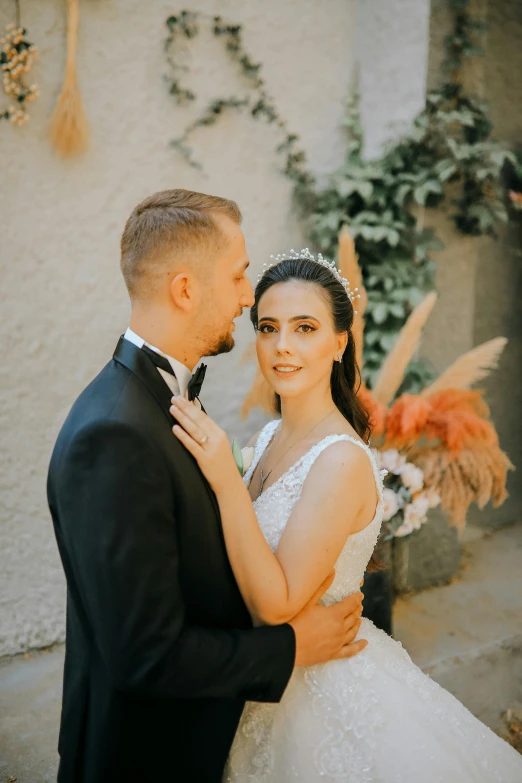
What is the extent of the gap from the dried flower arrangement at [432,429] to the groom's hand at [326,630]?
4.24 ft

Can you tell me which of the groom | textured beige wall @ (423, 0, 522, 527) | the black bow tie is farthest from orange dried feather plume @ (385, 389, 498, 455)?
the black bow tie

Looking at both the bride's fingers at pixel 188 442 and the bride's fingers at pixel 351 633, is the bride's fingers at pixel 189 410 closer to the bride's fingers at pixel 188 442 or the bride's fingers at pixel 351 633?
the bride's fingers at pixel 188 442

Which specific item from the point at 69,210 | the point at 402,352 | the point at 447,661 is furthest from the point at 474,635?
A: the point at 69,210

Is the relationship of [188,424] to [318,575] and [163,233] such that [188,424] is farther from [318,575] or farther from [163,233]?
[318,575]

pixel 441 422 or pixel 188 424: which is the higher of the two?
pixel 188 424

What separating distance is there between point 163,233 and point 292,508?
0.87 meters

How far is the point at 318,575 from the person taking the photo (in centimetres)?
167

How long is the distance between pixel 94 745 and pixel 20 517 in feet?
6.73

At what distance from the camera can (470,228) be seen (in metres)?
4.00

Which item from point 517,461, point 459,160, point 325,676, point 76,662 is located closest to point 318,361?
point 325,676

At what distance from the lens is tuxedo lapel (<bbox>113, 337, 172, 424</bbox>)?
4.78 ft

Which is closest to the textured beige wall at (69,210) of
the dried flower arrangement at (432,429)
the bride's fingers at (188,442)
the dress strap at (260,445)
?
the dried flower arrangement at (432,429)

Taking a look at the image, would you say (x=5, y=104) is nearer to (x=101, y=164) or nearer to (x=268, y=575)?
(x=101, y=164)

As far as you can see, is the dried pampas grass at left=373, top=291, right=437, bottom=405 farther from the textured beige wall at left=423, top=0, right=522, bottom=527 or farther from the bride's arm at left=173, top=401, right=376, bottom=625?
the bride's arm at left=173, top=401, right=376, bottom=625
